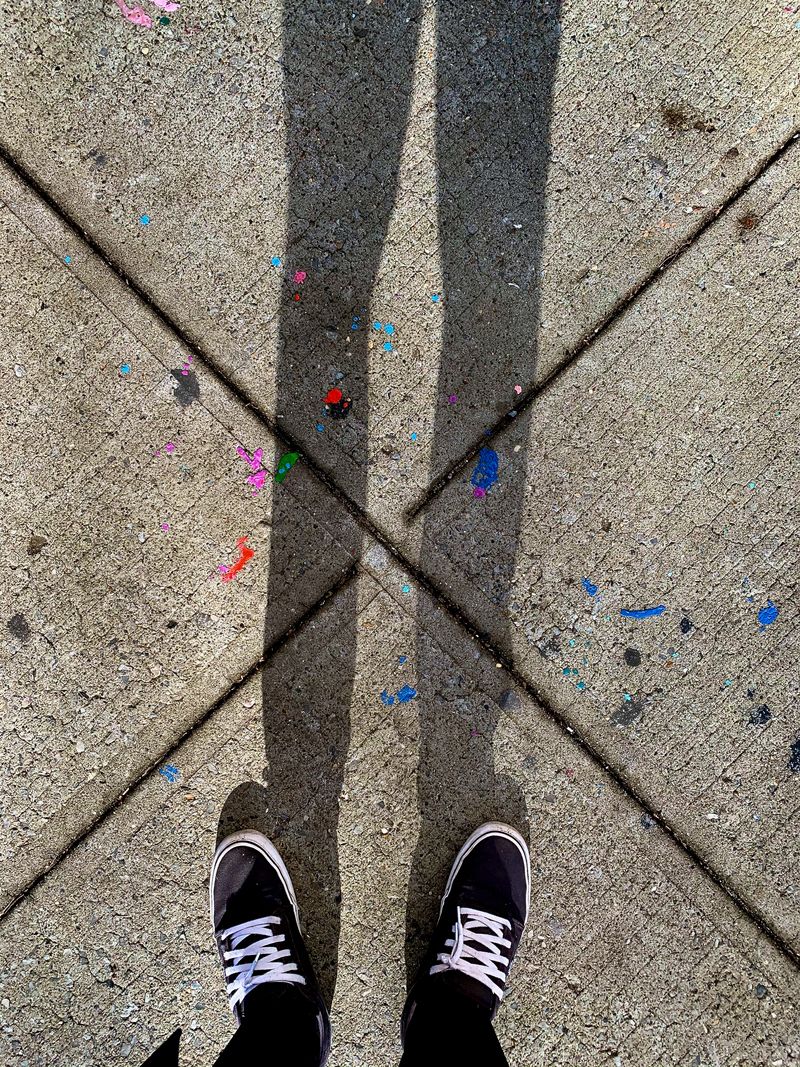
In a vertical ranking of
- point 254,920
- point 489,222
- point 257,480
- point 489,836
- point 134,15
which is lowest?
point 489,836

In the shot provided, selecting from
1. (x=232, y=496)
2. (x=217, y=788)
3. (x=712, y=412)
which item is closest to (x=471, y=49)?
(x=712, y=412)

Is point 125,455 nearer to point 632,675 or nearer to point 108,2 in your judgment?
point 108,2

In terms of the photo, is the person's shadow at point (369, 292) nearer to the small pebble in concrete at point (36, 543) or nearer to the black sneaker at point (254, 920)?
the black sneaker at point (254, 920)

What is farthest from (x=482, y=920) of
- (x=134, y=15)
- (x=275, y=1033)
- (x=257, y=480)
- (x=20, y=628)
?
(x=134, y=15)

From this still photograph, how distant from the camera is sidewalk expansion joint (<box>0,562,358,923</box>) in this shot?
2.26m

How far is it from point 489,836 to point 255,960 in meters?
0.80

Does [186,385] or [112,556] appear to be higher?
[186,385]

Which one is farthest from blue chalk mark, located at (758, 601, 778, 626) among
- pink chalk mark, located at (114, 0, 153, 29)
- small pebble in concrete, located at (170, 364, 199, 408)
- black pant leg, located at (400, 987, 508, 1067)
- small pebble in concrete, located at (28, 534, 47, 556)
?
pink chalk mark, located at (114, 0, 153, 29)

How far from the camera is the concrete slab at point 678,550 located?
2.29m

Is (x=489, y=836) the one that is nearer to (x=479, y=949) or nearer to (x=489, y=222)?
→ (x=479, y=949)

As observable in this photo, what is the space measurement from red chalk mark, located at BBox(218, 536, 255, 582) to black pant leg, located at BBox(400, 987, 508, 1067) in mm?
1395

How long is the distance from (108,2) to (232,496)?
1.61m

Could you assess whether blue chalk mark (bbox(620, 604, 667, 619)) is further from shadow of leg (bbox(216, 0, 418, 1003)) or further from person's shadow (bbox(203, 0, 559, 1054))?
shadow of leg (bbox(216, 0, 418, 1003))

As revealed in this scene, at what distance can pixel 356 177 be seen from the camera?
2.32 meters
